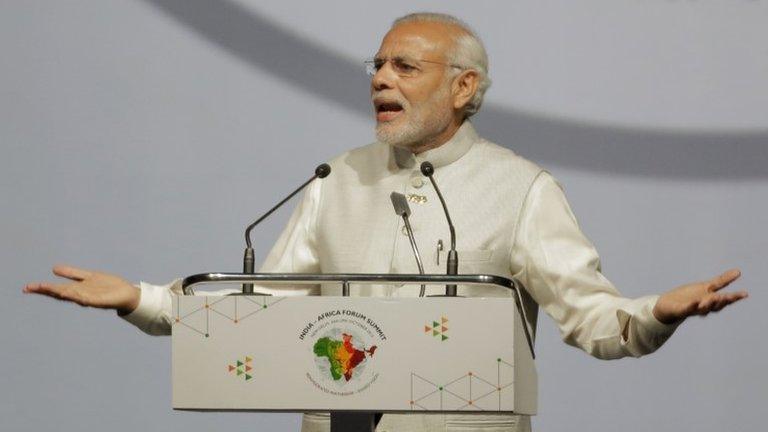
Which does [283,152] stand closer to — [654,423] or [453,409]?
[654,423]

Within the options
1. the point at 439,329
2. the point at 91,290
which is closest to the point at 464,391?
the point at 439,329

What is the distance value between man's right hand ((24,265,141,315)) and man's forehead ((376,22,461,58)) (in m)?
0.86

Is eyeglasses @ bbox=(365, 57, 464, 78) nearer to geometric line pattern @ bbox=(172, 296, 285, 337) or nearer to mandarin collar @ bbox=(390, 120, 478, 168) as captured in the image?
mandarin collar @ bbox=(390, 120, 478, 168)

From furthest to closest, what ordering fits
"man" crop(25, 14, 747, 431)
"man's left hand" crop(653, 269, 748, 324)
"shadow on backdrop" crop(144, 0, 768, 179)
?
"shadow on backdrop" crop(144, 0, 768, 179)
"man" crop(25, 14, 747, 431)
"man's left hand" crop(653, 269, 748, 324)

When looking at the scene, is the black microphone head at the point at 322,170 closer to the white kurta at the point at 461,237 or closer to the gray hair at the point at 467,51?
the white kurta at the point at 461,237

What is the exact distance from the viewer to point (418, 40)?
3812 mm

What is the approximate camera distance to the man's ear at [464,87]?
3879 millimetres

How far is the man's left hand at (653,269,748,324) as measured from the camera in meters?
2.99

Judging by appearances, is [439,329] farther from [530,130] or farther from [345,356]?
[530,130]

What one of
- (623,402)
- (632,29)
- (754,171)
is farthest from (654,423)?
(632,29)

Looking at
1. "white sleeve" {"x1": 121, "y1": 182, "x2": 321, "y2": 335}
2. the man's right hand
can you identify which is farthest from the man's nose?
the man's right hand

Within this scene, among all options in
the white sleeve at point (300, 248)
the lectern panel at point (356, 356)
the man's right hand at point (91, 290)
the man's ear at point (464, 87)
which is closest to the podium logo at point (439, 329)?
the lectern panel at point (356, 356)

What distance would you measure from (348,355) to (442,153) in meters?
1.13

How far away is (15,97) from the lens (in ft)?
14.5
